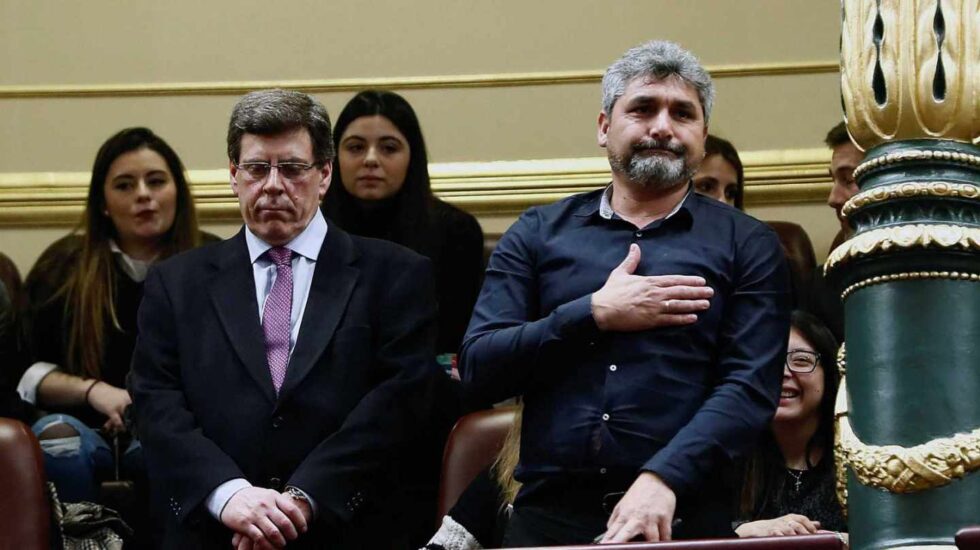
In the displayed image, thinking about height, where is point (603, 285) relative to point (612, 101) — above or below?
below

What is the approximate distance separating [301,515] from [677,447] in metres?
0.74

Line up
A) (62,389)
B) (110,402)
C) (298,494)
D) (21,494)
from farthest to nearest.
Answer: (62,389) < (110,402) < (21,494) < (298,494)

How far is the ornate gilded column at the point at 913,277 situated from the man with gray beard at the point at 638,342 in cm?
45

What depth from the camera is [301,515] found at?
3311 mm

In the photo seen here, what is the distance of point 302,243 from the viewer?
3707 millimetres

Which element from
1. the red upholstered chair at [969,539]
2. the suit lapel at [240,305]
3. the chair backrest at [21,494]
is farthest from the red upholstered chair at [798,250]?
the red upholstered chair at [969,539]

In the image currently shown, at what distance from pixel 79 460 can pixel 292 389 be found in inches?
34.3

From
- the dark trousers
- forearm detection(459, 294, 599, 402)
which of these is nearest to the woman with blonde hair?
forearm detection(459, 294, 599, 402)

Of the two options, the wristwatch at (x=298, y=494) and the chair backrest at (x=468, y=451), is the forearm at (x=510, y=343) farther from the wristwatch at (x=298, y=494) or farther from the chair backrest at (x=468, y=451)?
the chair backrest at (x=468, y=451)

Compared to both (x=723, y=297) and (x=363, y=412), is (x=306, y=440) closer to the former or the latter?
(x=363, y=412)

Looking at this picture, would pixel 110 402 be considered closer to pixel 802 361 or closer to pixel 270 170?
pixel 270 170

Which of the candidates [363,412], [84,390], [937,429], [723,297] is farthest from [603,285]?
[84,390]

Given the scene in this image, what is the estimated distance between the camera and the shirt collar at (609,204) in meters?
3.24

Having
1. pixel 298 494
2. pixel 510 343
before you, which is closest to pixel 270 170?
pixel 298 494
